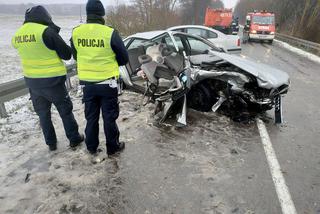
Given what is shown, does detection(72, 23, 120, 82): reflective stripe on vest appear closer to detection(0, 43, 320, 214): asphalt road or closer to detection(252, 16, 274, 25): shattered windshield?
detection(0, 43, 320, 214): asphalt road

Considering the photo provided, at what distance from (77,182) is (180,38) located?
15.5 ft

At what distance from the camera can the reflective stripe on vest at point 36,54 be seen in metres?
3.95

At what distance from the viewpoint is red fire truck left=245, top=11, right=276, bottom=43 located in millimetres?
22250

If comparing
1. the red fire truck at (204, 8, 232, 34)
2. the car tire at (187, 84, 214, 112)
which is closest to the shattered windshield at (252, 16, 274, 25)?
the red fire truck at (204, 8, 232, 34)

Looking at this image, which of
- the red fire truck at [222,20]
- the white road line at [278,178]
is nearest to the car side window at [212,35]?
the white road line at [278,178]

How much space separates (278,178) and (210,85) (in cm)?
247

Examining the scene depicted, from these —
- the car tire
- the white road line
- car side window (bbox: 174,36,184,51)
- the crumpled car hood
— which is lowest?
the white road line

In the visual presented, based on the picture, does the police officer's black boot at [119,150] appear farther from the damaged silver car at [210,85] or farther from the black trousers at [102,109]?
the damaged silver car at [210,85]

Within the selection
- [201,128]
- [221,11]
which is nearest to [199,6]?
[221,11]

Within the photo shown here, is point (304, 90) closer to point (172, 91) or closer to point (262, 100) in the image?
point (262, 100)

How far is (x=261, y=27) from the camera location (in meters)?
22.3

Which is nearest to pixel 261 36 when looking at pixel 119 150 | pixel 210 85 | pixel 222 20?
pixel 222 20

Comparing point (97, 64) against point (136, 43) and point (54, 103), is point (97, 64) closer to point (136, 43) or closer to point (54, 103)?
point (54, 103)

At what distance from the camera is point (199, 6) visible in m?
49.3
